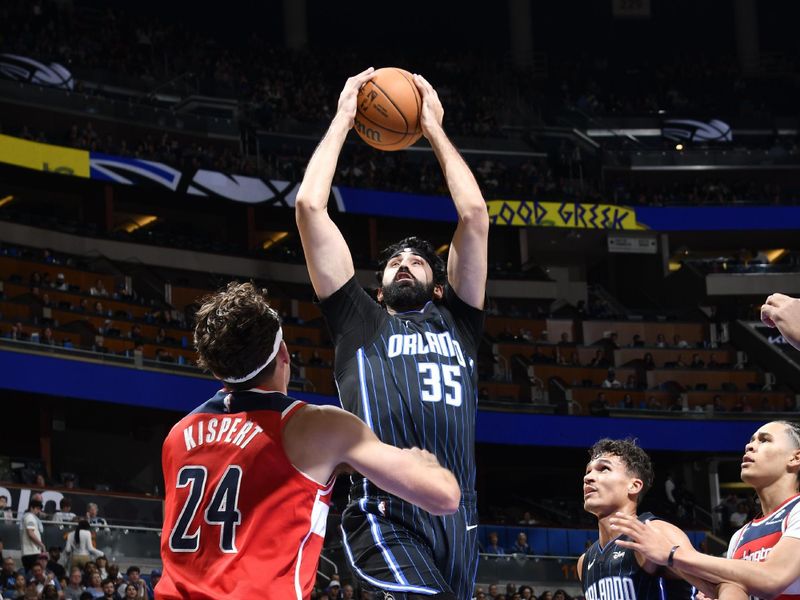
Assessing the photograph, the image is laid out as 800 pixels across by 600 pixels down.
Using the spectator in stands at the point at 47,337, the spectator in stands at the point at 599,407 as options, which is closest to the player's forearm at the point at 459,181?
the spectator in stands at the point at 47,337

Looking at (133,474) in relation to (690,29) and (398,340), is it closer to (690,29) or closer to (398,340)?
(398,340)

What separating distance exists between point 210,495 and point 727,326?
103 ft

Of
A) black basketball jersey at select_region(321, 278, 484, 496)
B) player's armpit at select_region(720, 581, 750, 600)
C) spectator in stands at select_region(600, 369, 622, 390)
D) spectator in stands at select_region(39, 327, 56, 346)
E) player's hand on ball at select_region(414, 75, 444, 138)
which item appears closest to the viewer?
black basketball jersey at select_region(321, 278, 484, 496)

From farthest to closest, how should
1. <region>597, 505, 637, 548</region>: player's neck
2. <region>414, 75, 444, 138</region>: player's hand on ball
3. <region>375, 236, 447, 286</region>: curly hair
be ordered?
<region>597, 505, 637, 548</region>: player's neck < <region>414, 75, 444, 138</region>: player's hand on ball < <region>375, 236, 447, 286</region>: curly hair

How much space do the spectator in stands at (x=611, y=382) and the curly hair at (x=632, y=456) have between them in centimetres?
2289

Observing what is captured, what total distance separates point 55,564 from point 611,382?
17.7 meters

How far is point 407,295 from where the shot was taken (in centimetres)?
495

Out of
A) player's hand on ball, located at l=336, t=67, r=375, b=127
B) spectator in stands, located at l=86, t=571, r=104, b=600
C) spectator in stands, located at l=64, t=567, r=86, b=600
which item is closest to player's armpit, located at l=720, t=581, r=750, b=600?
player's hand on ball, located at l=336, t=67, r=375, b=127

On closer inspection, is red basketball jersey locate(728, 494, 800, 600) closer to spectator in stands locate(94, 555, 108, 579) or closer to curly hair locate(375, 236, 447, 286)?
curly hair locate(375, 236, 447, 286)

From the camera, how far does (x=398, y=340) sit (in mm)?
4746

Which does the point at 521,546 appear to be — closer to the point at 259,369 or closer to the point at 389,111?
the point at 389,111

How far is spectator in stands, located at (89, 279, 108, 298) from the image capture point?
24.8 m

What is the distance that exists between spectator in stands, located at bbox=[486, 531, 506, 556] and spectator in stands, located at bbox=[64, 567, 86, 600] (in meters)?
8.40

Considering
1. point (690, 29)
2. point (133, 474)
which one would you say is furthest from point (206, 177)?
point (690, 29)
